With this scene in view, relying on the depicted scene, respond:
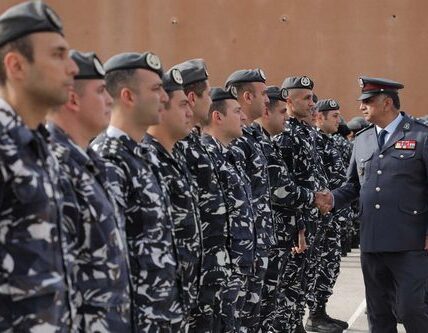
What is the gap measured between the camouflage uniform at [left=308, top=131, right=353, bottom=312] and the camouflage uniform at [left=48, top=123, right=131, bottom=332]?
4.54 metres

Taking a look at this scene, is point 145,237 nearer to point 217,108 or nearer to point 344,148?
point 217,108

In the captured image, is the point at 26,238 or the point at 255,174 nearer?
the point at 26,238

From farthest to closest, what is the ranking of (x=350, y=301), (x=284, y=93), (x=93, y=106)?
A: (x=350, y=301) → (x=284, y=93) → (x=93, y=106)

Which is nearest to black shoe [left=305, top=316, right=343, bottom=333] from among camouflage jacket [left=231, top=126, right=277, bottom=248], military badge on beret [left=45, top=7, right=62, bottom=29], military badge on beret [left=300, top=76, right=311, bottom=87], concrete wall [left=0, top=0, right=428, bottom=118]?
camouflage jacket [left=231, top=126, right=277, bottom=248]

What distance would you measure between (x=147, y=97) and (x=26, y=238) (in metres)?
1.38

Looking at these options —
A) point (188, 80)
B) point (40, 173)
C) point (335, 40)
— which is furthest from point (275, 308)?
point (335, 40)

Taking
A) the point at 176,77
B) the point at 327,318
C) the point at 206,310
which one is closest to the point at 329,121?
the point at 327,318

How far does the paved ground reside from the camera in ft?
24.6

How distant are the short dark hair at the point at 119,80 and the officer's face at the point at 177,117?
0.34 metres

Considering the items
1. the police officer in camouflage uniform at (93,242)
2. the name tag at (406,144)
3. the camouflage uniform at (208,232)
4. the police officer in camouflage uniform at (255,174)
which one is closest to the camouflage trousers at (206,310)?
the camouflage uniform at (208,232)

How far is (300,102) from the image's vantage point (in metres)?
7.14

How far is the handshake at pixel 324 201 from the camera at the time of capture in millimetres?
6273

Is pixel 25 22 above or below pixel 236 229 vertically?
above

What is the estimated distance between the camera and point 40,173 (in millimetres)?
2518
